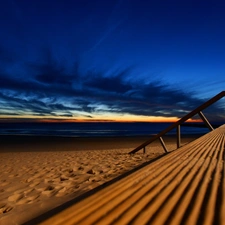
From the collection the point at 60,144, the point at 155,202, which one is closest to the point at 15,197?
the point at 155,202

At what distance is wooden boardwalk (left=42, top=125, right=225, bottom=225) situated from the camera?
3.98 ft

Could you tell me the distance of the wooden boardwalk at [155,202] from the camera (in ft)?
3.98

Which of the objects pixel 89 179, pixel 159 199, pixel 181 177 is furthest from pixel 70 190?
pixel 159 199

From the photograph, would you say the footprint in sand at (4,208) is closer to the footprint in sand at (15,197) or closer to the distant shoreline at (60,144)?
the footprint in sand at (15,197)

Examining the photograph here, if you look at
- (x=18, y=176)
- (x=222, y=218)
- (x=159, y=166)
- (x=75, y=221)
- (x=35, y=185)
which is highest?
(x=18, y=176)

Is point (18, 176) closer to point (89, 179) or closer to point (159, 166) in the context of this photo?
point (89, 179)

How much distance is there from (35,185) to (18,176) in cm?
121

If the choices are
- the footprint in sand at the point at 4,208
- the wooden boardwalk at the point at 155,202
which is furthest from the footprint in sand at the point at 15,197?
the wooden boardwalk at the point at 155,202

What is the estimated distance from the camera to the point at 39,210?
8.77ft

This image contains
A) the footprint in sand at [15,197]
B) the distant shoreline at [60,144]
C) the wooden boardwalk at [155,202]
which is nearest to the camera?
the wooden boardwalk at [155,202]

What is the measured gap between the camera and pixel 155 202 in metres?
1.45

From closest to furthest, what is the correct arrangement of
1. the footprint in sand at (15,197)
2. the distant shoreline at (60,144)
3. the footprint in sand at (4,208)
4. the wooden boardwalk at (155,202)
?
the wooden boardwalk at (155,202) < the footprint in sand at (4,208) < the footprint in sand at (15,197) < the distant shoreline at (60,144)

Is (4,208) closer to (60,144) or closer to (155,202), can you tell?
(155,202)

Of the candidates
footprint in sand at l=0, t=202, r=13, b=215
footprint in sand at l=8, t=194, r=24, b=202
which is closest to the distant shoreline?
footprint in sand at l=8, t=194, r=24, b=202
